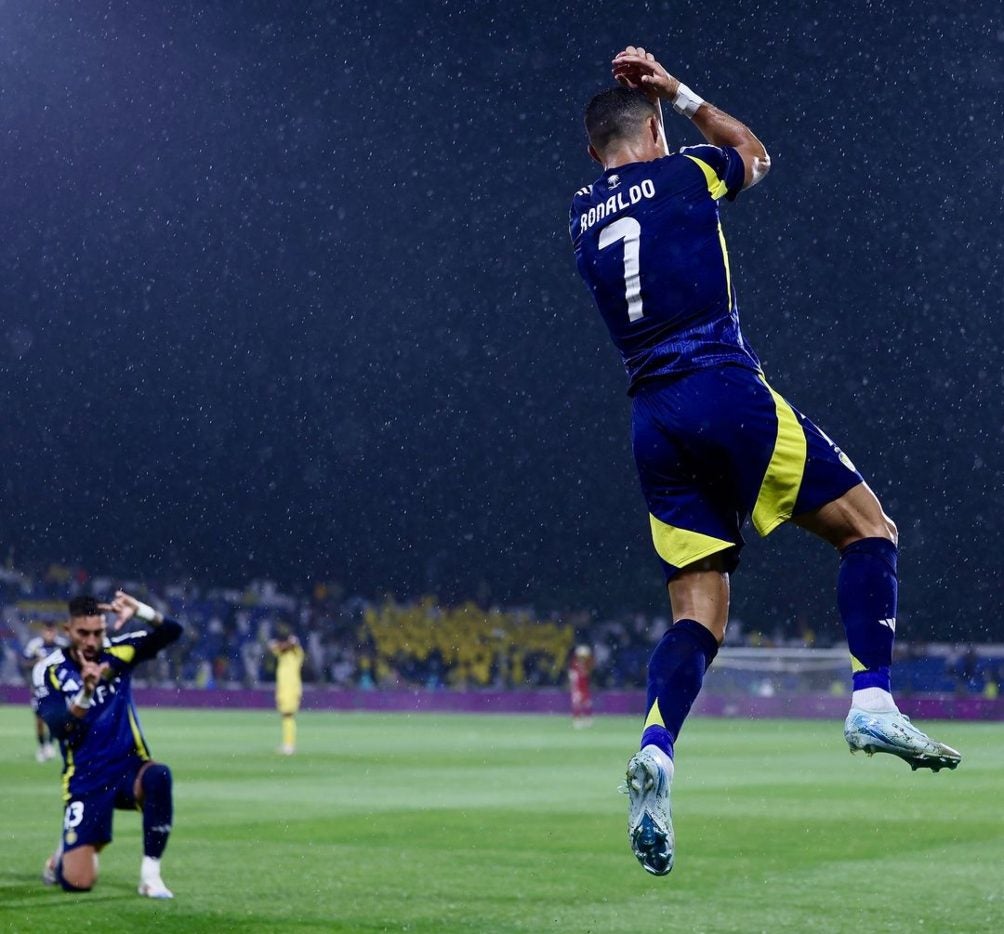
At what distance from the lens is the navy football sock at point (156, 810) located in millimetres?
9430

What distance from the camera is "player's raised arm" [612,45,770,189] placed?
5109mm

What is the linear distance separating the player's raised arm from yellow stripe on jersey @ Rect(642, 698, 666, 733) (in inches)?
68.5

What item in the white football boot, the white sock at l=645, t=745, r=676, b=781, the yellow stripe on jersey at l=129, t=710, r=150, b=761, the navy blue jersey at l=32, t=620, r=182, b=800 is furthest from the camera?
the yellow stripe on jersey at l=129, t=710, r=150, b=761

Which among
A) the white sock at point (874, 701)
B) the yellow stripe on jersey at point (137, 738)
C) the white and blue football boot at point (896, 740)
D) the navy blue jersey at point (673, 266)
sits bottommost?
the yellow stripe on jersey at point (137, 738)

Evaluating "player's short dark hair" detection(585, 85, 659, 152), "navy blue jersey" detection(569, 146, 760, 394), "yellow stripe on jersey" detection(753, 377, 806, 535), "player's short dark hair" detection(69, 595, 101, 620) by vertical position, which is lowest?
"player's short dark hair" detection(69, 595, 101, 620)

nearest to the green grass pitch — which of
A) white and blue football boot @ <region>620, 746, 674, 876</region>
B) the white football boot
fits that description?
the white football boot

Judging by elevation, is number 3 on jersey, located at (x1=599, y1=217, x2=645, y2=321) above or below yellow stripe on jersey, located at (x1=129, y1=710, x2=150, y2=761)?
above

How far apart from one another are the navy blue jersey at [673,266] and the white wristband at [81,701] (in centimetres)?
570

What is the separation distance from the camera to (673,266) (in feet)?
16.2

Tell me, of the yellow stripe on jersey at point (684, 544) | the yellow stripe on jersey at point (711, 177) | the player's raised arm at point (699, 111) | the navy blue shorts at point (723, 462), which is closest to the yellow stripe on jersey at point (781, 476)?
the navy blue shorts at point (723, 462)

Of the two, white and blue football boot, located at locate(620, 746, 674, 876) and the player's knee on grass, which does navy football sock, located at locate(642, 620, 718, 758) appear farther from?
the player's knee on grass

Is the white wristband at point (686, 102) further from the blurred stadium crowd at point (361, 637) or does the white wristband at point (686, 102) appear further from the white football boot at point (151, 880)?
the blurred stadium crowd at point (361, 637)

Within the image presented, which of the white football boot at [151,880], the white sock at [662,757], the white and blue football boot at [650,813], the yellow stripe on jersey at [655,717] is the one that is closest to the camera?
the white and blue football boot at [650,813]

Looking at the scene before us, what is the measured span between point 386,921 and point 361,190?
31922mm
